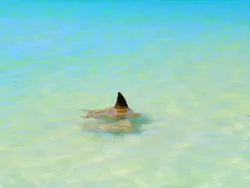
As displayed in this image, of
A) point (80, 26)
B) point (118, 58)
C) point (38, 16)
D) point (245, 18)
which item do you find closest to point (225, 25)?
point (245, 18)

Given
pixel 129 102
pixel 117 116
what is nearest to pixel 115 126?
pixel 117 116

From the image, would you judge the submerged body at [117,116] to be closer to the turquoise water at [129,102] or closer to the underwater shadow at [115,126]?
the underwater shadow at [115,126]

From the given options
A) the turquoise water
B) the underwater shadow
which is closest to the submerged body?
the underwater shadow

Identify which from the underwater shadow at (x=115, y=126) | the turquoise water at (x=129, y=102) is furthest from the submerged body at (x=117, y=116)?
the turquoise water at (x=129, y=102)

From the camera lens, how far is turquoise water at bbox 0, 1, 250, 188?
554 cm

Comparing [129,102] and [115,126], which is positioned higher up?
[129,102]

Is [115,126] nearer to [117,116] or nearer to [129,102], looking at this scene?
[117,116]

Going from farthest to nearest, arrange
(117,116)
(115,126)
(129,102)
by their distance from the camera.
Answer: (129,102)
(117,116)
(115,126)

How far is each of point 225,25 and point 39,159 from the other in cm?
1286

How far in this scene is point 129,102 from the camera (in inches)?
319

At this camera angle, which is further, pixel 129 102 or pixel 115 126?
pixel 129 102

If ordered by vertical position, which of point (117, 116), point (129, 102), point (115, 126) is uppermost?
point (129, 102)

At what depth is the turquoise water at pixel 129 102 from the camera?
18.2ft

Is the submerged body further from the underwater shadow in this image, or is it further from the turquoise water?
the turquoise water
